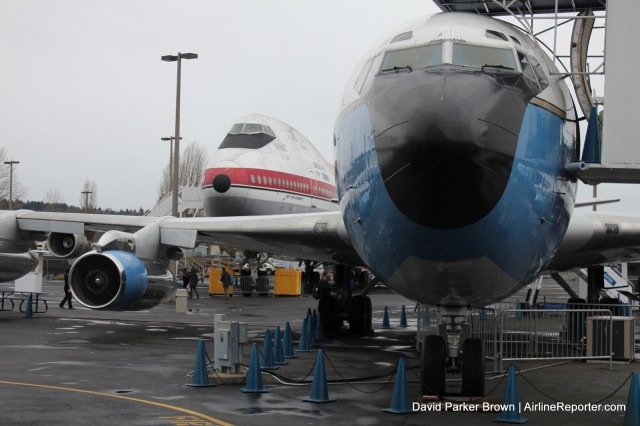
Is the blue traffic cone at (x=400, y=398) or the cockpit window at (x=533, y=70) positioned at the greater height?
the cockpit window at (x=533, y=70)

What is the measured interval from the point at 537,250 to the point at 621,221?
5405 mm

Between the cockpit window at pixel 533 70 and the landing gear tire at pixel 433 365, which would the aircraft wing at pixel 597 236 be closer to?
the landing gear tire at pixel 433 365

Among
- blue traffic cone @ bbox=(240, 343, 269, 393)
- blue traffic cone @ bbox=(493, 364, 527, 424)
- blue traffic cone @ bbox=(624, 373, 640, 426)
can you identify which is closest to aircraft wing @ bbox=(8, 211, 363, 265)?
blue traffic cone @ bbox=(240, 343, 269, 393)

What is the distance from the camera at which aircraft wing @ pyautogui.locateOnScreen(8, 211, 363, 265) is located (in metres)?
14.5

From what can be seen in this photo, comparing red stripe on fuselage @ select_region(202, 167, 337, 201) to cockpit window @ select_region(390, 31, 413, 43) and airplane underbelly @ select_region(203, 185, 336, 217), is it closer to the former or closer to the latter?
airplane underbelly @ select_region(203, 185, 336, 217)

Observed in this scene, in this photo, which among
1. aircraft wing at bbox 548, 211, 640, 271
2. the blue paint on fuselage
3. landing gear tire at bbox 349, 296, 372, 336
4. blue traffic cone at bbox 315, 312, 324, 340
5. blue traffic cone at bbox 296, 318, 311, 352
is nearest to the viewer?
the blue paint on fuselage

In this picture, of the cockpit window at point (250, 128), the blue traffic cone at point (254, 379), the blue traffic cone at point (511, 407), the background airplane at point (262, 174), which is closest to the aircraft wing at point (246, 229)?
the blue traffic cone at point (254, 379)

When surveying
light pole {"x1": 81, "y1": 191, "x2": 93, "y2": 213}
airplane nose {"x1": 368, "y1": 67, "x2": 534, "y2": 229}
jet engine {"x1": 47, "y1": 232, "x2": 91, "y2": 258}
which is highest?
light pole {"x1": 81, "y1": 191, "x2": 93, "y2": 213}

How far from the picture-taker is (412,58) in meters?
8.66

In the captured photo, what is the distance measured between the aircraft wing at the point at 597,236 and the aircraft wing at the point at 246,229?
3.54 meters

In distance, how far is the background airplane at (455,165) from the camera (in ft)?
23.8

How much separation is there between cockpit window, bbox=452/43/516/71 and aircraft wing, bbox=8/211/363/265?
16.8 feet

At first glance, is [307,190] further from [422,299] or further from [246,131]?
[422,299]

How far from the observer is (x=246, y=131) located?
3231cm
